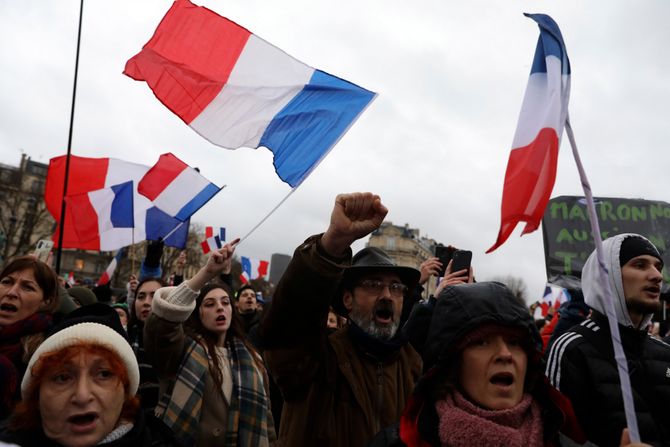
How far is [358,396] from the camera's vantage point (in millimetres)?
2529

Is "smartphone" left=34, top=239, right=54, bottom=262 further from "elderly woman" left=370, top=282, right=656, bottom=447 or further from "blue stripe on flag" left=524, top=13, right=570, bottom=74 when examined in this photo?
"blue stripe on flag" left=524, top=13, right=570, bottom=74

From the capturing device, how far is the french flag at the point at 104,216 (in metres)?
7.47

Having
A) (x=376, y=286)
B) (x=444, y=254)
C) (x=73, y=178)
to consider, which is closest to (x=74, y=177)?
(x=73, y=178)

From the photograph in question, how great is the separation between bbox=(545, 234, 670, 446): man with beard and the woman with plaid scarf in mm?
1966

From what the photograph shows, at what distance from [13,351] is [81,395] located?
3.94ft

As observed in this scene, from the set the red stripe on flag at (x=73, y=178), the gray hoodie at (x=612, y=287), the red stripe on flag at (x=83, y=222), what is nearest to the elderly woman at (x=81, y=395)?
the gray hoodie at (x=612, y=287)

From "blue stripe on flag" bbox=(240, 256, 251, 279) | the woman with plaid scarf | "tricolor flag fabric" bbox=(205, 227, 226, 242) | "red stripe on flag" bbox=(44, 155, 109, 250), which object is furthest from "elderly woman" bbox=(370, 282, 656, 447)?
"blue stripe on flag" bbox=(240, 256, 251, 279)

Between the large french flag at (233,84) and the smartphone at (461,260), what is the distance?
139cm

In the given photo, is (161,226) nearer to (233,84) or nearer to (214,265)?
(233,84)

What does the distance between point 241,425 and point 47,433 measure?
161 centimetres

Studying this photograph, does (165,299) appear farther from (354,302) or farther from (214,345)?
(354,302)

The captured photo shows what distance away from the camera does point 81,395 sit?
2162 millimetres

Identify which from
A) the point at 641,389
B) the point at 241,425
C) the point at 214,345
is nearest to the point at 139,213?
the point at 214,345

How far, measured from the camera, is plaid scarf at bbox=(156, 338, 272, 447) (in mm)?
3348
